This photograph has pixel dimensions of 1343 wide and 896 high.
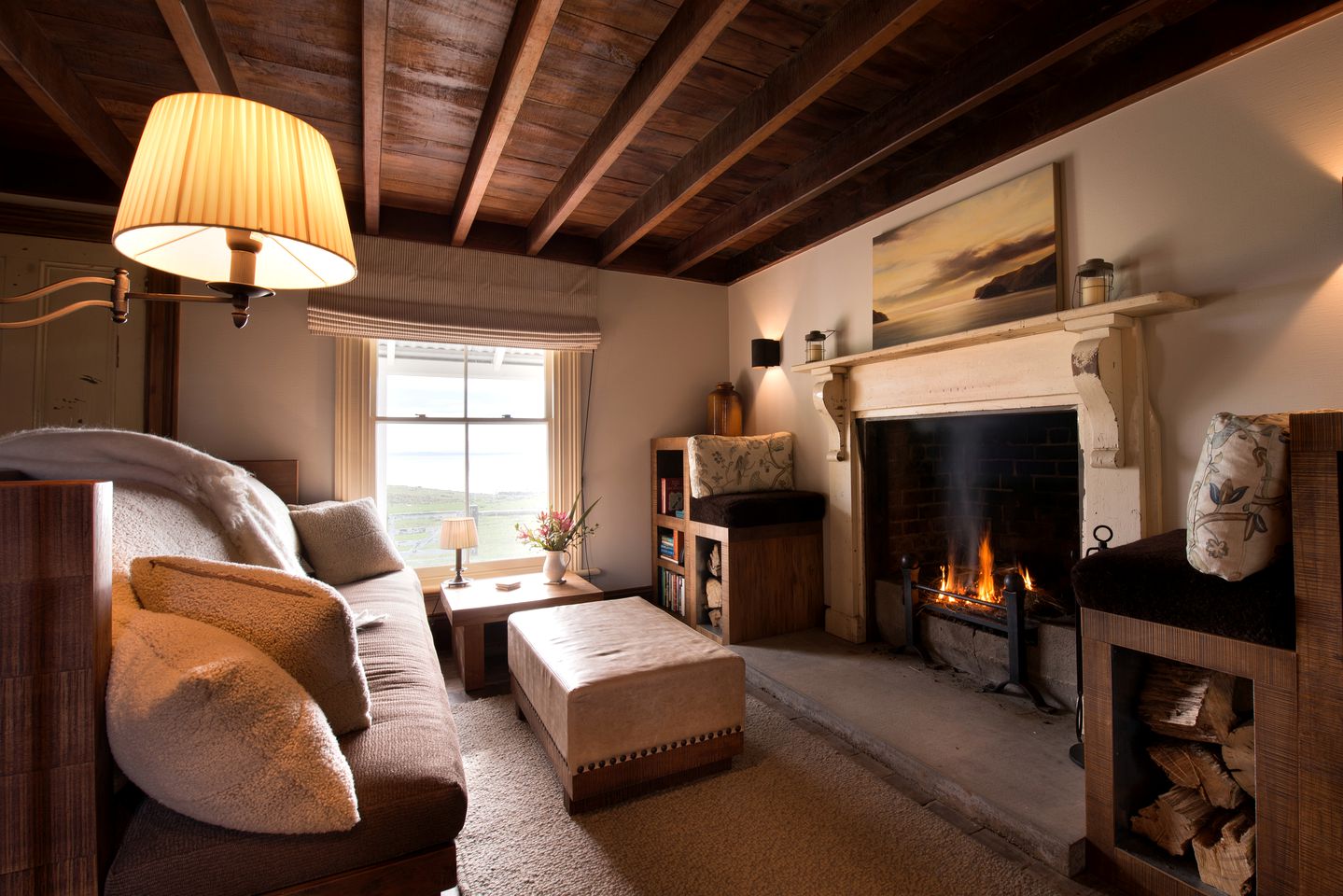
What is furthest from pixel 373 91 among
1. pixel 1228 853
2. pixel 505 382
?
pixel 1228 853

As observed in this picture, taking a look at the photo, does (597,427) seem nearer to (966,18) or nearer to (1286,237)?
(966,18)

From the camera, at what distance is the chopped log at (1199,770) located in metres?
1.42

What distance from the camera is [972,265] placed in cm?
257

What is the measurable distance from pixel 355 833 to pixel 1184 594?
1.79 metres

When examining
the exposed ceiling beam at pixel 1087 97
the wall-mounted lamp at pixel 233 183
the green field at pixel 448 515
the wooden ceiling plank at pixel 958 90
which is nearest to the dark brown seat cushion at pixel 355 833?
the wall-mounted lamp at pixel 233 183

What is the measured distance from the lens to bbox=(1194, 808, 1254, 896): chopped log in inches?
52.1

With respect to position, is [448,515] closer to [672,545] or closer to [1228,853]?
[672,545]

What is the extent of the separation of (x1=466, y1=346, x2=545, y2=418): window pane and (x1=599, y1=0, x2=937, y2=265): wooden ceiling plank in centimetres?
127

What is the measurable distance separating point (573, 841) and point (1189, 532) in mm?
1809

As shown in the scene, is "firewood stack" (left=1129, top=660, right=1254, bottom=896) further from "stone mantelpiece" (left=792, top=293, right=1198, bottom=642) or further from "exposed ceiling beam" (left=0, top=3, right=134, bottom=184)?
"exposed ceiling beam" (left=0, top=3, right=134, bottom=184)

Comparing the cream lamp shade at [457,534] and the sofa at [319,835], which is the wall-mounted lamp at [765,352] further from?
the sofa at [319,835]

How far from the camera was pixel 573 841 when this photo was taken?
174 centimetres

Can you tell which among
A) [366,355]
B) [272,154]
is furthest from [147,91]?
[272,154]

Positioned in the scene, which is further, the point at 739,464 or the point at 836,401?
the point at 739,464
